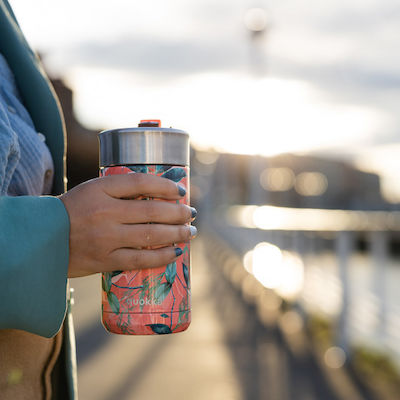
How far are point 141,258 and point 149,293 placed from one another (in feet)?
0.37

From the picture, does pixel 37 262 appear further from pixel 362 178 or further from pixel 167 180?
pixel 362 178

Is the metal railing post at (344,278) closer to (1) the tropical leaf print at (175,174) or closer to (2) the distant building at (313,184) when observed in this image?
(1) the tropical leaf print at (175,174)

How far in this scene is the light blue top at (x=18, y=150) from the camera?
3.54ft

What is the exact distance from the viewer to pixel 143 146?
45.8 inches

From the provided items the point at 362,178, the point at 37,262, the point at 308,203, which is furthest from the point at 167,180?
the point at 362,178

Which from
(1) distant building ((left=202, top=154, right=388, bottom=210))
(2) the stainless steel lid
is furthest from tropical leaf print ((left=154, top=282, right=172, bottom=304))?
(1) distant building ((left=202, top=154, right=388, bottom=210))

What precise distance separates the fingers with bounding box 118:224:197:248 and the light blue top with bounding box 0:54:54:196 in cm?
20

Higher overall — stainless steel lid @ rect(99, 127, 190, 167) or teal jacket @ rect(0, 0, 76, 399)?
stainless steel lid @ rect(99, 127, 190, 167)

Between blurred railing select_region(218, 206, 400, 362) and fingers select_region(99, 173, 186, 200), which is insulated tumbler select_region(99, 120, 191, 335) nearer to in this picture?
fingers select_region(99, 173, 186, 200)

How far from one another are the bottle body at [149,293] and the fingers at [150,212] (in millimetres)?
53

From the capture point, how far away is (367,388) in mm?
4766

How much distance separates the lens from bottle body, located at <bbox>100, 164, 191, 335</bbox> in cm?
116

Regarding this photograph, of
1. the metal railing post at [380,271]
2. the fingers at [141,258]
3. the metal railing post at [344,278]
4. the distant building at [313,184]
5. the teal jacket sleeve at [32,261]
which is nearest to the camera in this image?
the teal jacket sleeve at [32,261]

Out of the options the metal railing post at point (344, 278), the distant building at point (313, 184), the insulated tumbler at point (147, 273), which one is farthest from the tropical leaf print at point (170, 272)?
the distant building at point (313, 184)
